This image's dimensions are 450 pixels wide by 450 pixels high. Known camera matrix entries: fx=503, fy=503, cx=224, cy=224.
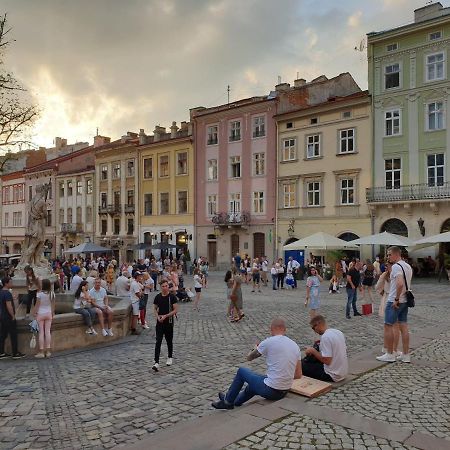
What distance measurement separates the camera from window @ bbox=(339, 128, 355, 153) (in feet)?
114

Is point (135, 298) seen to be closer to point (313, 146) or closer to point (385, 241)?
point (385, 241)

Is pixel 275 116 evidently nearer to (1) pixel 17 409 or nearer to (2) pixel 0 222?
(1) pixel 17 409

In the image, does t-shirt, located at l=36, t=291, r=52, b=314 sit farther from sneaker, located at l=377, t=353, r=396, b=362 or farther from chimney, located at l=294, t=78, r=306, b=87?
chimney, located at l=294, t=78, r=306, b=87

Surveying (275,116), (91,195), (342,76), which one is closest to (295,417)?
(275,116)

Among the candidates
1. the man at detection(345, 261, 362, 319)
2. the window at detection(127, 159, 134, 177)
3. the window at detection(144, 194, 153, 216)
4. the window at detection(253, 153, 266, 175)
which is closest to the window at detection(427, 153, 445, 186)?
the window at detection(253, 153, 266, 175)

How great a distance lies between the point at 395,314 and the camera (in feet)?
29.4

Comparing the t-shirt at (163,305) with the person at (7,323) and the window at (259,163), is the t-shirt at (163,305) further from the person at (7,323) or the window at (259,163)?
the window at (259,163)

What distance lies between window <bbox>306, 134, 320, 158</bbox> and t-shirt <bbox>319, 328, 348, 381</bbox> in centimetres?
2997

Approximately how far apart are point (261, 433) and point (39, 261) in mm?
13848

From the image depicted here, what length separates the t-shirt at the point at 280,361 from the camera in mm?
6641

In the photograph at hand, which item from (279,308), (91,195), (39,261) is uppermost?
(91,195)

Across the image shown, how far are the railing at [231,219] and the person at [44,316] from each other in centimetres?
3035

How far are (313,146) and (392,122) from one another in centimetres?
589

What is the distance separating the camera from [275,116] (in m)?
39.0
